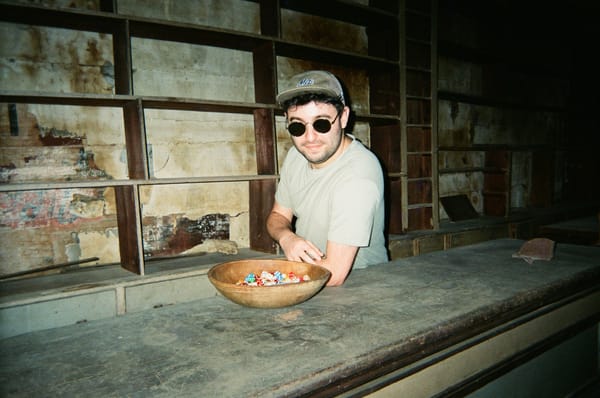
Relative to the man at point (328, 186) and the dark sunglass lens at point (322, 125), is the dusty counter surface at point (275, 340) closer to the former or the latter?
the man at point (328, 186)

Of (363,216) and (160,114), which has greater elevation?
(160,114)

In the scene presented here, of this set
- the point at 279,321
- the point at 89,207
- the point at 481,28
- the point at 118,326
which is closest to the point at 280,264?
the point at 279,321

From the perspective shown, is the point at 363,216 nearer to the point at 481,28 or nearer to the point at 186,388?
the point at 186,388

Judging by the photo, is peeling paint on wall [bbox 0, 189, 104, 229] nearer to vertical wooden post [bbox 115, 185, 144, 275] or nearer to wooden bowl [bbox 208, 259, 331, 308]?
vertical wooden post [bbox 115, 185, 144, 275]

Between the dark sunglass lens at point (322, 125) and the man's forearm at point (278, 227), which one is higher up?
the dark sunglass lens at point (322, 125)

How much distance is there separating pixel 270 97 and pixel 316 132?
4.71 ft

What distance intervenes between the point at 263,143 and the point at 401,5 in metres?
2.06

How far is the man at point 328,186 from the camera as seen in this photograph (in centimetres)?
143

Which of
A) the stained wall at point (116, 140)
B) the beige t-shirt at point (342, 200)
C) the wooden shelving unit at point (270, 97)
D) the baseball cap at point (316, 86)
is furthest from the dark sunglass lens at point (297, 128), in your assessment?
the stained wall at point (116, 140)

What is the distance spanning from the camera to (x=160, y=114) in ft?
9.43

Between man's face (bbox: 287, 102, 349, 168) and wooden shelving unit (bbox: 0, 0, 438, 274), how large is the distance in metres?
1.15

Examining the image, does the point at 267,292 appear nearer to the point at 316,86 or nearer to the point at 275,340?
the point at 275,340

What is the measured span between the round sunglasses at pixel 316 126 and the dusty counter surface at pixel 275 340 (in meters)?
0.66

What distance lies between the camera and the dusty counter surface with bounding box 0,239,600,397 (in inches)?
30.7
